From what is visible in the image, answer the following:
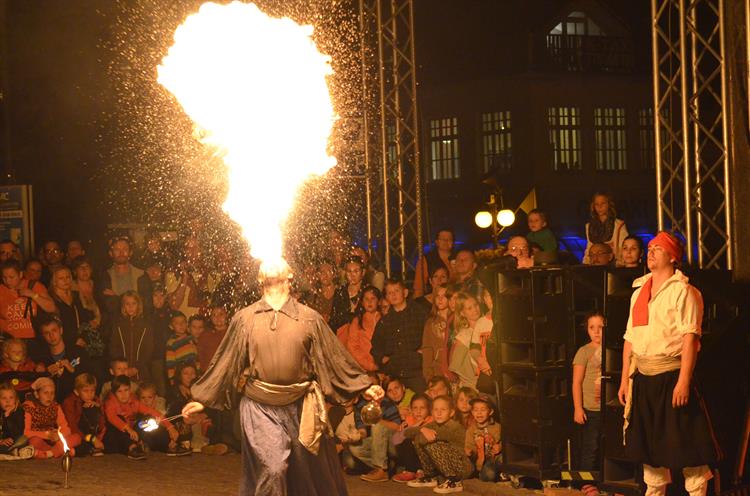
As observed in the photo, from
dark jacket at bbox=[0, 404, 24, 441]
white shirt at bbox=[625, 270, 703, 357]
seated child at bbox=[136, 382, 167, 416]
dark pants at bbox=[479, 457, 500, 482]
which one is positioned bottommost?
dark pants at bbox=[479, 457, 500, 482]

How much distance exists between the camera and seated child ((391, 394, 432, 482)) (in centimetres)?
1073

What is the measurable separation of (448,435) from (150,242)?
454 cm

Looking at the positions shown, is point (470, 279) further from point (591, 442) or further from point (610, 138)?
point (610, 138)

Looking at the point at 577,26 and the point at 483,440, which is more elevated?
the point at 577,26

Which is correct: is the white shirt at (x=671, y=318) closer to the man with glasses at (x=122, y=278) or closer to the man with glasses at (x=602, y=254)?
the man with glasses at (x=602, y=254)

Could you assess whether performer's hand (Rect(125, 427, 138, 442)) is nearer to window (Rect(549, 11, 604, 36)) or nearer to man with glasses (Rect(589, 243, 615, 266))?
man with glasses (Rect(589, 243, 615, 266))

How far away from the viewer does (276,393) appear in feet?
26.9

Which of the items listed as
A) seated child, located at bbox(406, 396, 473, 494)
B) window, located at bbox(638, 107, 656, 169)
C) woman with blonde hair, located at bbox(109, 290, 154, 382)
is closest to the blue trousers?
seated child, located at bbox(406, 396, 473, 494)

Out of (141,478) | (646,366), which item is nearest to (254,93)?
(141,478)

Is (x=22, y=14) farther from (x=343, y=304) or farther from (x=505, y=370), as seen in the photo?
(x=505, y=370)

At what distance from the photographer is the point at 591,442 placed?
9.66 meters

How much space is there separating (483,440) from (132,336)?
422 centimetres

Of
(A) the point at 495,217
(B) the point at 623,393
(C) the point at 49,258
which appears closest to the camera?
(B) the point at 623,393

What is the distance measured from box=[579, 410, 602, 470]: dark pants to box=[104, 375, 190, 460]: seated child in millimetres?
4291
